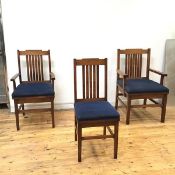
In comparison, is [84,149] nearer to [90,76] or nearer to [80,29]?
[90,76]

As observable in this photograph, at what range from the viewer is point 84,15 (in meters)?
3.13

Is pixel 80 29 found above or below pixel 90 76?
above

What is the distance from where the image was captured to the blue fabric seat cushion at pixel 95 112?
206 centimetres

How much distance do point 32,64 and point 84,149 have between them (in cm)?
138

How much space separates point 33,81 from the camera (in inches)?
121

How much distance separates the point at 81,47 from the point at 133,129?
136cm

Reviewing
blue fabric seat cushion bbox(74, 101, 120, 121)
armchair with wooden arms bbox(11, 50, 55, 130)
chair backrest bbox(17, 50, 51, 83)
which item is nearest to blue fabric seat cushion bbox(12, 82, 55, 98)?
armchair with wooden arms bbox(11, 50, 55, 130)

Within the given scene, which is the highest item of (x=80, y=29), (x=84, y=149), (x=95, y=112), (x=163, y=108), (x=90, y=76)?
(x=80, y=29)

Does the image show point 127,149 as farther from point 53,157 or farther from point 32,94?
point 32,94

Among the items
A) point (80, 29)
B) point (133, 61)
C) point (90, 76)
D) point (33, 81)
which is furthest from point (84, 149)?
point (80, 29)

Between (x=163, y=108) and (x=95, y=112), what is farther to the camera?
(x=163, y=108)

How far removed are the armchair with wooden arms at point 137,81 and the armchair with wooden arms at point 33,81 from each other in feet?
3.14

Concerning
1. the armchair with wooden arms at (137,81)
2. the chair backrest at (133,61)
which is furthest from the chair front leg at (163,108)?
the chair backrest at (133,61)

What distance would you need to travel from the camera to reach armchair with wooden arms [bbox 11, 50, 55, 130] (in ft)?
8.85
